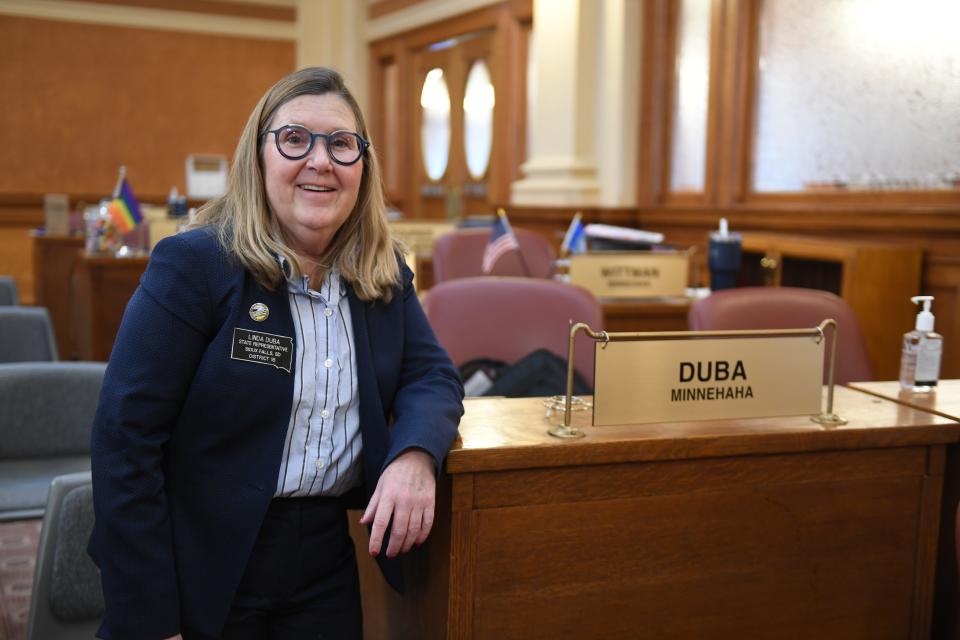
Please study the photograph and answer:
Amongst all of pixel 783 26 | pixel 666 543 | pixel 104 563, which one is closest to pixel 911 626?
pixel 666 543

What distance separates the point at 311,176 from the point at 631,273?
2.24 m

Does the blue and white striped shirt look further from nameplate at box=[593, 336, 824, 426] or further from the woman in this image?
nameplate at box=[593, 336, 824, 426]

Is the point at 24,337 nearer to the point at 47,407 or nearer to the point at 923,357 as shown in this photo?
the point at 47,407

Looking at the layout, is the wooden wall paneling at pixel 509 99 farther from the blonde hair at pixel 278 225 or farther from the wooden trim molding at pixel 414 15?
the blonde hair at pixel 278 225

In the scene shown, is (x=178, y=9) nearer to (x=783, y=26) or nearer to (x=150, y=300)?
(x=783, y=26)

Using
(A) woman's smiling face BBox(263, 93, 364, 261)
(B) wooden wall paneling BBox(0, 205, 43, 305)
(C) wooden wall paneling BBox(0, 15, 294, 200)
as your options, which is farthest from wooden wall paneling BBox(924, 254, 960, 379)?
(B) wooden wall paneling BBox(0, 205, 43, 305)

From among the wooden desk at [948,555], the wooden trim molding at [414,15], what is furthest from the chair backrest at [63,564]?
the wooden trim molding at [414,15]

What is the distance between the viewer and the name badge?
4.29 feet

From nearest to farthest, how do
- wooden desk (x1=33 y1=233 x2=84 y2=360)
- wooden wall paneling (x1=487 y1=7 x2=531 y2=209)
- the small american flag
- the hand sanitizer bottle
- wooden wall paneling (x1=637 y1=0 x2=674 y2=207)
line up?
the hand sanitizer bottle → the small american flag → wooden wall paneling (x1=637 y1=0 x2=674 y2=207) → wooden desk (x1=33 y1=233 x2=84 y2=360) → wooden wall paneling (x1=487 y1=7 x2=531 y2=209)

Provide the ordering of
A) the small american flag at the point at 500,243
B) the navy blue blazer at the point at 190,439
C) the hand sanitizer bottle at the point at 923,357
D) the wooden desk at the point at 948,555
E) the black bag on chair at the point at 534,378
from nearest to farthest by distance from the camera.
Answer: the navy blue blazer at the point at 190,439, the wooden desk at the point at 948,555, the hand sanitizer bottle at the point at 923,357, the black bag on chair at the point at 534,378, the small american flag at the point at 500,243

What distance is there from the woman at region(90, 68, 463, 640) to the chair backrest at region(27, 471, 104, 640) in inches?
15.5

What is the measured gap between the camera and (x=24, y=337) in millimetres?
3148

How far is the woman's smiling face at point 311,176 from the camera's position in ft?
4.50

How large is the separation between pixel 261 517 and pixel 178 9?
9056 millimetres
